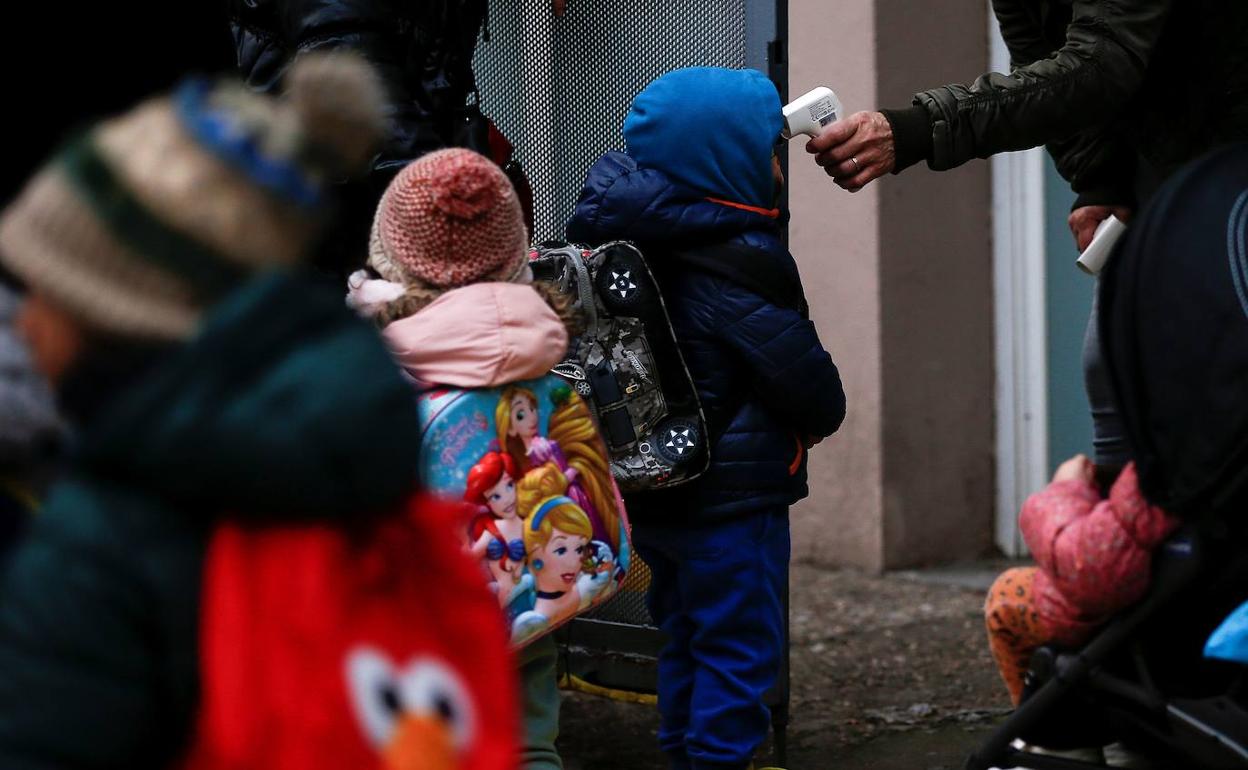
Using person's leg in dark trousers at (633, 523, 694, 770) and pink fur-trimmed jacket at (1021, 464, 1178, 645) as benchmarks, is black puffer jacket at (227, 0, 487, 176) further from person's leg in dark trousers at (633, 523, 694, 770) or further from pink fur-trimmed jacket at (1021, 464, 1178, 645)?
pink fur-trimmed jacket at (1021, 464, 1178, 645)

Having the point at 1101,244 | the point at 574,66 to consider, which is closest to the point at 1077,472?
the point at 1101,244

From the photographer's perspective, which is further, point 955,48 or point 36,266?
point 955,48

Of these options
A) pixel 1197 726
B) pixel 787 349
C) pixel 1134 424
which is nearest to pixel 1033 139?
pixel 787 349

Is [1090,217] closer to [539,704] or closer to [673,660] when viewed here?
[673,660]

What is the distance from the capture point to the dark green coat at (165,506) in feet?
4.62

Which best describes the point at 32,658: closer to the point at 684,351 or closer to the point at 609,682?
the point at 684,351

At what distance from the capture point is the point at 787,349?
11.9ft

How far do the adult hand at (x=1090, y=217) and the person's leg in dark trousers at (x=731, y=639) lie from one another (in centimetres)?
107

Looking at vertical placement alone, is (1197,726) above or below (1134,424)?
below

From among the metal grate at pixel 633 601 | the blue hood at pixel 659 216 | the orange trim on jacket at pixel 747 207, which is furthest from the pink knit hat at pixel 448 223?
the metal grate at pixel 633 601

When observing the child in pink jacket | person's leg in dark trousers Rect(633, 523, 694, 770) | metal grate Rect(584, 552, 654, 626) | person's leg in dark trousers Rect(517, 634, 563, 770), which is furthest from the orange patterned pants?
metal grate Rect(584, 552, 654, 626)

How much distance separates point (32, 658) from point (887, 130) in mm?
2640

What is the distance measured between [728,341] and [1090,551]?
135 centimetres

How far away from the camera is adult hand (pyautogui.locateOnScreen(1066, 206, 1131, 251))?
3967 millimetres
